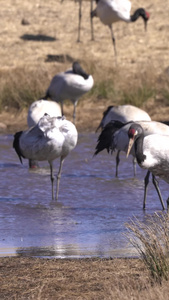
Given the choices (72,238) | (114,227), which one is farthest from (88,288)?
(114,227)

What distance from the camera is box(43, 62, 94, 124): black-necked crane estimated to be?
43.4ft

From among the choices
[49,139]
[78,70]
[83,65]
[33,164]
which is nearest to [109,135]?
[49,139]

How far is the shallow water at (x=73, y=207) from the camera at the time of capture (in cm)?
634

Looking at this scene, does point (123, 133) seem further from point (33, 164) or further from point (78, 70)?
point (78, 70)

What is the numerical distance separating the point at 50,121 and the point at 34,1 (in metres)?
13.3

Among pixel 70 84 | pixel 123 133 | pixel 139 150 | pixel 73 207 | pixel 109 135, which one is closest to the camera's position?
pixel 139 150

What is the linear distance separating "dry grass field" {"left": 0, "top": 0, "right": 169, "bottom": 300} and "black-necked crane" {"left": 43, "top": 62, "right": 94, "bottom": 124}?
778 mm

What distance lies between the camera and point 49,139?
8273 millimetres

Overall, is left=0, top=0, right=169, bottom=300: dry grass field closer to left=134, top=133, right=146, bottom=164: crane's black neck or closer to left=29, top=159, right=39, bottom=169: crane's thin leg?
left=134, top=133, right=146, bottom=164: crane's black neck

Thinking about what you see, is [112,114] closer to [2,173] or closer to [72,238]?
[2,173]

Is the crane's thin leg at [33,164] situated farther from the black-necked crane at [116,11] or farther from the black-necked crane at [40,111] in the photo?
the black-necked crane at [116,11]

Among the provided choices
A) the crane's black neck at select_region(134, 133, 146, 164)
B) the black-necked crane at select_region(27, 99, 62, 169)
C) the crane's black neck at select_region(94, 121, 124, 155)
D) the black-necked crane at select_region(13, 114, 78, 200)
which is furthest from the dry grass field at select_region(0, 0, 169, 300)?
the crane's black neck at select_region(94, 121, 124, 155)

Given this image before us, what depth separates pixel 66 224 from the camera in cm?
732

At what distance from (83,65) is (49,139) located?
795 centimetres
